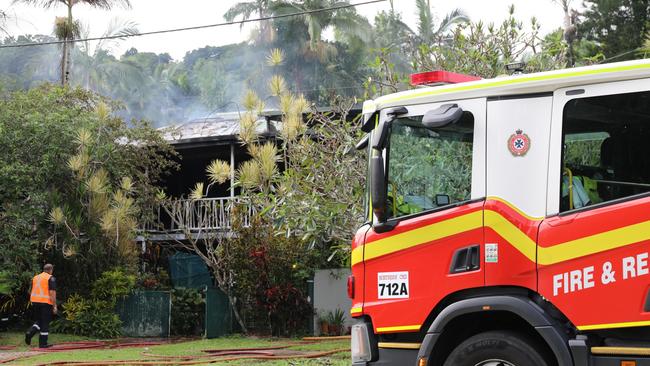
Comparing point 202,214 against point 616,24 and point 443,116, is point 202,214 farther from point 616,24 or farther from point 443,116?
point 443,116

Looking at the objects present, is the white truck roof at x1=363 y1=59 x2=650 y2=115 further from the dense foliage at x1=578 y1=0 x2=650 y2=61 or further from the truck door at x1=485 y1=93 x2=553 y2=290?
the dense foliage at x1=578 y1=0 x2=650 y2=61

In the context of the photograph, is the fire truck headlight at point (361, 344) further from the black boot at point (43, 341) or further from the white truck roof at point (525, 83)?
the black boot at point (43, 341)

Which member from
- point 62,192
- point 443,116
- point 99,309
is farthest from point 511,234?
point 62,192

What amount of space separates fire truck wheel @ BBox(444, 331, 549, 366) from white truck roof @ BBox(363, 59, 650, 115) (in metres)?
1.80

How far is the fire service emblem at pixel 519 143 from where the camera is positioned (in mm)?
6535

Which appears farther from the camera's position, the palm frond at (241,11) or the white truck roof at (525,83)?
the palm frond at (241,11)

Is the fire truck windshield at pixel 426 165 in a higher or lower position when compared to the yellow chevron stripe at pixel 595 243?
higher

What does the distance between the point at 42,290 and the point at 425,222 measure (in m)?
12.2

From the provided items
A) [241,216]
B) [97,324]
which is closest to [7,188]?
[97,324]

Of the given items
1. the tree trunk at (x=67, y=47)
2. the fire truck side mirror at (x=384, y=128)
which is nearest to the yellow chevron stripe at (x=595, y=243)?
the fire truck side mirror at (x=384, y=128)

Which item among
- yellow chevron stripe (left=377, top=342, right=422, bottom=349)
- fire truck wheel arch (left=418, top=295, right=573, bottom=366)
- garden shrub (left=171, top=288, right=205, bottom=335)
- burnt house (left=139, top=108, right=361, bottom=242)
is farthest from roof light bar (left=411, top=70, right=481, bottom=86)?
garden shrub (left=171, top=288, right=205, bottom=335)

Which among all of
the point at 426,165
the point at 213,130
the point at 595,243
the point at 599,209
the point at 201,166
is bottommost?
the point at 595,243

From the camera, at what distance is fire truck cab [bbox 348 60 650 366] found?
6.05 m

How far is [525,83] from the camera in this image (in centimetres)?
655
